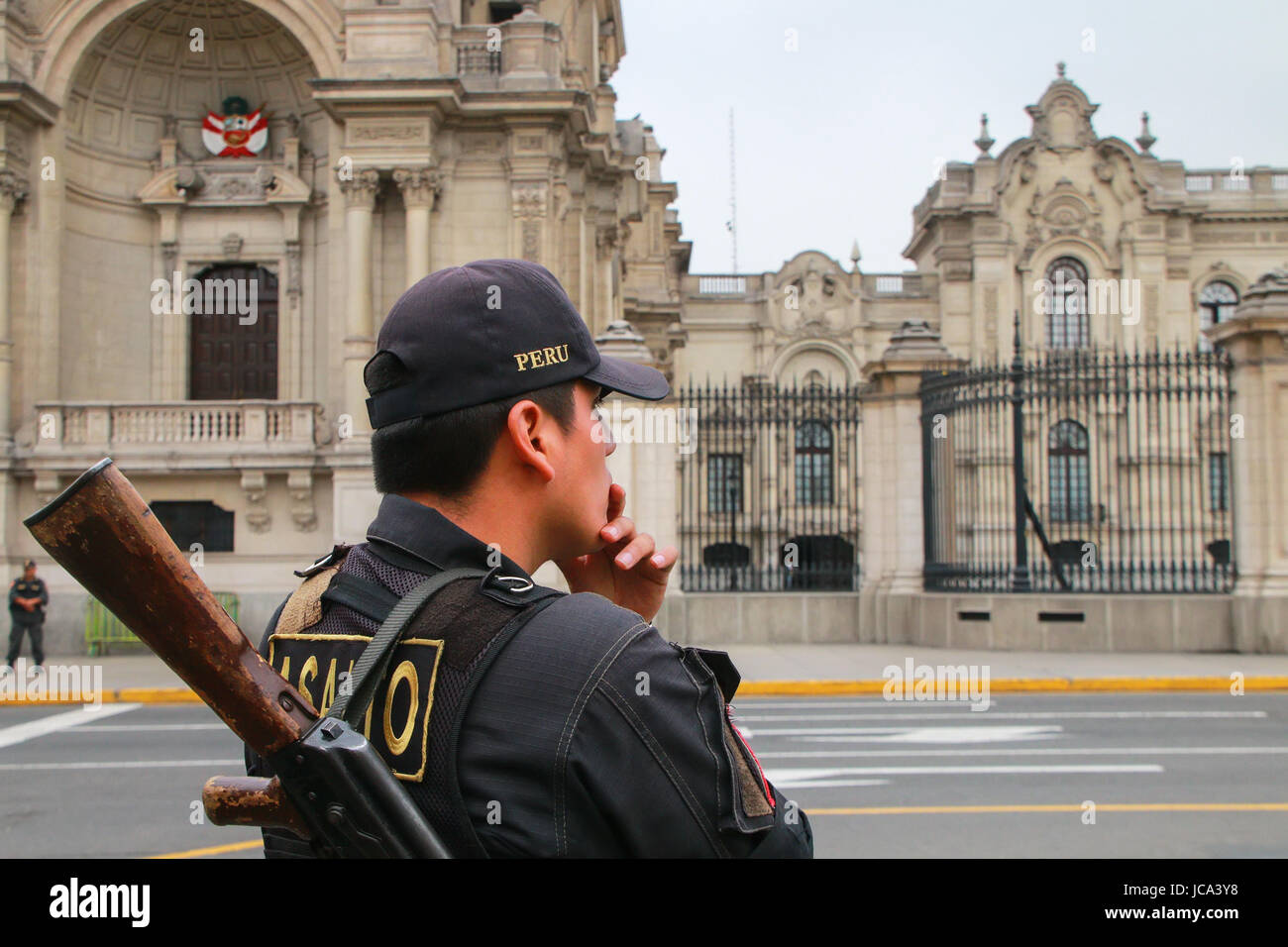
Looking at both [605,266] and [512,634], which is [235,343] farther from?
[512,634]

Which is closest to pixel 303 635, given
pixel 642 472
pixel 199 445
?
→ pixel 642 472

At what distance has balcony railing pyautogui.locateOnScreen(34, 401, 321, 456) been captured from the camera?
20.4 metres

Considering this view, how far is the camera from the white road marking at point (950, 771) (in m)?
8.62

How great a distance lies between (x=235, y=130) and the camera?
23.2 m

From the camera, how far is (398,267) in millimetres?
21812

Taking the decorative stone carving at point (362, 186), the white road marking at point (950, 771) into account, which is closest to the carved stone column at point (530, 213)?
the decorative stone carving at point (362, 186)

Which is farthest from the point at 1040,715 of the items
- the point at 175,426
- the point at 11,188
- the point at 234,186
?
the point at 11,188

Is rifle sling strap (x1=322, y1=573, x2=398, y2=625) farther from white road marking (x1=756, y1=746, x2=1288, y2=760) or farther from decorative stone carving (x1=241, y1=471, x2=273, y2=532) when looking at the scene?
decorative stone carving (x1=241, y1=471, x2=273, y2=532)

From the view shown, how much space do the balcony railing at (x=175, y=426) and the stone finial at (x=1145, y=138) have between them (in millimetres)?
41514

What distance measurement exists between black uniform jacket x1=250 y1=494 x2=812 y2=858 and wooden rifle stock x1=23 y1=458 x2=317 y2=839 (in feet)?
0.81

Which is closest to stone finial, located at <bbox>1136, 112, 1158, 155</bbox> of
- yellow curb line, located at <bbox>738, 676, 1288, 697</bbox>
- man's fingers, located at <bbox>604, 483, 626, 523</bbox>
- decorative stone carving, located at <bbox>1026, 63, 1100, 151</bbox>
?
decorative stone carving, located at <bbox>1026, 63, 1100, 151</bbox>

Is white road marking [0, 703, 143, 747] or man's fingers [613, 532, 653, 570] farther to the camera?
white road marking [0, 703, 143, 747]
